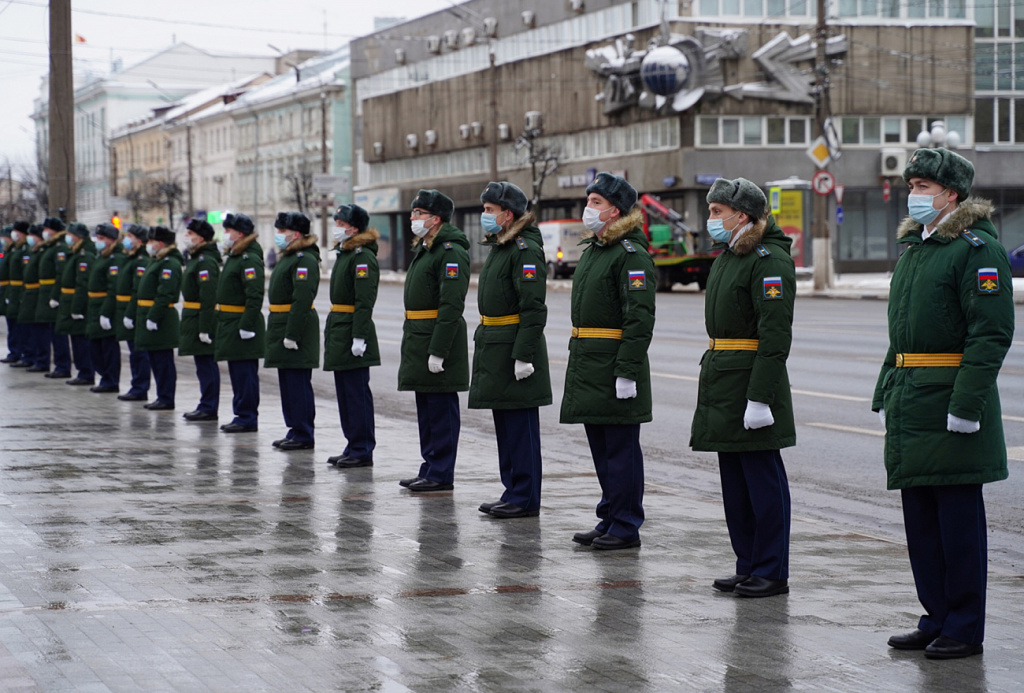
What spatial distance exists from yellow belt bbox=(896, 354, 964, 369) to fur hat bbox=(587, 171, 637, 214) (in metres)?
2.43

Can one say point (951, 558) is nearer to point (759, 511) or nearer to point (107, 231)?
point (759, 511)

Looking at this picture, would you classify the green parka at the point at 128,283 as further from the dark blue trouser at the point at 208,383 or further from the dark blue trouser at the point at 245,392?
the dark blue trouser at the point at 245,392

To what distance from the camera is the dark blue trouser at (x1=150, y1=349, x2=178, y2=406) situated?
1553 cm

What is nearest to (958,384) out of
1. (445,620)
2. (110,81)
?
(445,620)

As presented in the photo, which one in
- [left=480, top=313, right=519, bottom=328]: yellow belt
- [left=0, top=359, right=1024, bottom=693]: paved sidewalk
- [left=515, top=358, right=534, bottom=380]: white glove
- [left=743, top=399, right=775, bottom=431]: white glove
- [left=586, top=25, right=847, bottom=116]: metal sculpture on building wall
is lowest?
[left=0, top=359, right=1024, bottom=693]: paved sidewalk

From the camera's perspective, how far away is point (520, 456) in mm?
9195

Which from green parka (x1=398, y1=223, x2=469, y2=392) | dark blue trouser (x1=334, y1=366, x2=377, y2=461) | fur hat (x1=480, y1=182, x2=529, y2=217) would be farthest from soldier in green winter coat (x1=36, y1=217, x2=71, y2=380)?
fur hat (x1=480, y1=182, x2=529, y2=217)

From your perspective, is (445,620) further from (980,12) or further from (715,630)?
(980,12)

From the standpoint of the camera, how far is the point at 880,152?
2361 inches

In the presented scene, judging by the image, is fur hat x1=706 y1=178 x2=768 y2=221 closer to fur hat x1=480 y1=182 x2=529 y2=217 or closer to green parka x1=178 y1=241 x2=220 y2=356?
fur hat x1=480 y1=182 x2=529 y2=217

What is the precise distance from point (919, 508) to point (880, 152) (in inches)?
2204

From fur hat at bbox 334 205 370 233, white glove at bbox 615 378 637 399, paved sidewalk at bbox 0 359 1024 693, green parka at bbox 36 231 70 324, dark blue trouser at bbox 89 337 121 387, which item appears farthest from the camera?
green parka at bbox 36 231 70 324

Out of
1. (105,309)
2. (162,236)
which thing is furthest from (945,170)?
(105,309)

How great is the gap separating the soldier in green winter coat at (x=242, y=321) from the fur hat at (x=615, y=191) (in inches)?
237
